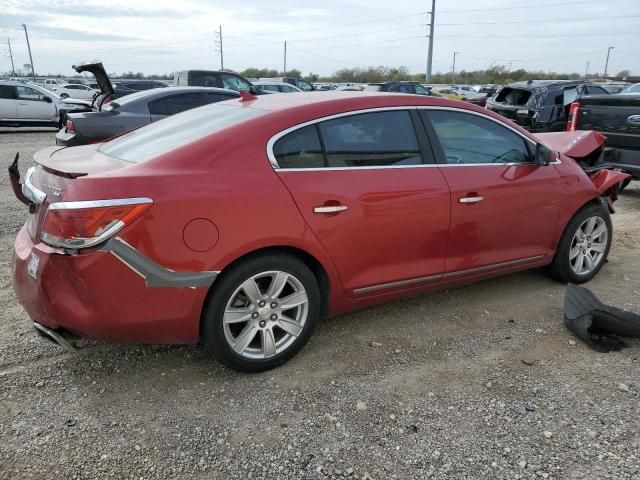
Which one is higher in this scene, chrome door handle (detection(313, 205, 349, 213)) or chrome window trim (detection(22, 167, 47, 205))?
chrome window trim (detection(22, 167, 47, 205))

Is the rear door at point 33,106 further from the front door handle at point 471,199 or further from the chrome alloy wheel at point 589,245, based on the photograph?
the chrome alloy wheel at point 589,245

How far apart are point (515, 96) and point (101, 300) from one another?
13.1 metres

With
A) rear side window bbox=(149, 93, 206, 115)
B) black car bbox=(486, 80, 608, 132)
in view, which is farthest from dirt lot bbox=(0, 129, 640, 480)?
black car bbox=(486, 80, 608, 132)

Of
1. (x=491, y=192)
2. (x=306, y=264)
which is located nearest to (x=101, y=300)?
(x=306, y=264)

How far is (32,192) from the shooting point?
9.53 ft

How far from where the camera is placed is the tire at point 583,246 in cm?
434

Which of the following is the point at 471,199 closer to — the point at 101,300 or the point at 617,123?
the point at 101,300

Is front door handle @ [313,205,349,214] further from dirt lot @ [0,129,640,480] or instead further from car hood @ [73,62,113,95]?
car hood @ [73,62,113,95]

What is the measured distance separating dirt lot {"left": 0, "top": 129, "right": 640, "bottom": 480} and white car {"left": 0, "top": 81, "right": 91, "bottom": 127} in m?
15.0

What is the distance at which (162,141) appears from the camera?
10.4ft

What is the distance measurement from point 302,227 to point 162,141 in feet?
3.29

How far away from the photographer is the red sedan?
2.60 meters

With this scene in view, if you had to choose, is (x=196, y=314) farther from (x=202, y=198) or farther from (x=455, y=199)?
(x=455, y=199)

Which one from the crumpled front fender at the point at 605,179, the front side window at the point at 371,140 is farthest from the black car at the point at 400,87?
the front side window at the point at 371,140
